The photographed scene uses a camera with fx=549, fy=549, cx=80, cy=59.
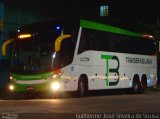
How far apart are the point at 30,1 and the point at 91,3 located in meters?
18.3

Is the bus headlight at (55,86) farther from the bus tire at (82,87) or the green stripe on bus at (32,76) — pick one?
the bus tire at (82,87)

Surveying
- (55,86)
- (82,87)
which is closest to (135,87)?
(82,87)

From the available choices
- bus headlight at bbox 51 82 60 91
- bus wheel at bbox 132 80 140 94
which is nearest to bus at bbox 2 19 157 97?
bus headlight at bbox 51 82 60 91

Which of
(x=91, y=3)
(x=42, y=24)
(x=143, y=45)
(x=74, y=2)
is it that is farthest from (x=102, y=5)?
(x=42, y=24)

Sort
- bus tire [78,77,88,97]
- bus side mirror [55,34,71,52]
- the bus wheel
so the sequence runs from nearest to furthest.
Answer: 1. bus side mirror [55,34,71,52]
2. bus tire [78,77,88,97]
3. the bus wheel

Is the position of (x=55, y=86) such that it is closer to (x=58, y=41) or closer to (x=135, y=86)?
(x=58, y=41)

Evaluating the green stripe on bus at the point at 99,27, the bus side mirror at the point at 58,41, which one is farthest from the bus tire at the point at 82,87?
the bus side mirror at the point at 58,41

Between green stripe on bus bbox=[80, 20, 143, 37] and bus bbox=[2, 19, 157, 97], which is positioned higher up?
green stripe on bus bbox=[80, 20, 143, 37]

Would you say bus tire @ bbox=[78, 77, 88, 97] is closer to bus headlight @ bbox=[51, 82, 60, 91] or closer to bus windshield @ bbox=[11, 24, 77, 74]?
bus windshield @ bbox=[11, 24, 77, 74]

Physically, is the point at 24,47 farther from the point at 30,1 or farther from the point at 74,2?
the point at 74,2

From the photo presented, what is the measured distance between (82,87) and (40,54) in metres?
3.32

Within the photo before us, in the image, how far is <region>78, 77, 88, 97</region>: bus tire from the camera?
1102 inches

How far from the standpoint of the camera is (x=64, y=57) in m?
26.6

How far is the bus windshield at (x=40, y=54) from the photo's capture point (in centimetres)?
2622
